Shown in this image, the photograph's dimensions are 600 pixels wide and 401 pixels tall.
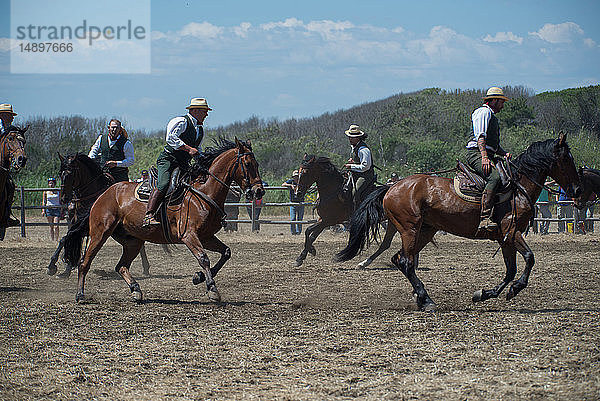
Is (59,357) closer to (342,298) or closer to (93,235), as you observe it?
(93,235)

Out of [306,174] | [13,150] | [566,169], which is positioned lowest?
[306,174]

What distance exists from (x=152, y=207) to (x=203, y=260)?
99cm

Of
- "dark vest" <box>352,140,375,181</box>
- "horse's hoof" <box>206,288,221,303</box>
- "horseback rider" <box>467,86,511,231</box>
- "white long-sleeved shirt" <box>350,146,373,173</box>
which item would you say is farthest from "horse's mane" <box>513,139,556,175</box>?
"dark vest" <box>352,140,375,181</box>

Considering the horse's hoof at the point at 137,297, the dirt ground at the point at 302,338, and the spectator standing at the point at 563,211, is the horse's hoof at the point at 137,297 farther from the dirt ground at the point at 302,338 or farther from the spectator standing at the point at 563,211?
the spectator standing at the point at 563,211

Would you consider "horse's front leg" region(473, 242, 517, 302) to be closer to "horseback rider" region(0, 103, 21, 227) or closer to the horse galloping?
the horse galloping

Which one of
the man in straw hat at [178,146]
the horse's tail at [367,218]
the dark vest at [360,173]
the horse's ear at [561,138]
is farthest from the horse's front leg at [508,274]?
the dark vest at [360,173]

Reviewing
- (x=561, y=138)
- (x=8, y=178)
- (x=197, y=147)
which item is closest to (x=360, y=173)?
(x=197, y=147)

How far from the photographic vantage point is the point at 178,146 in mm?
8820

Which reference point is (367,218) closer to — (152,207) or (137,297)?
(152,207)

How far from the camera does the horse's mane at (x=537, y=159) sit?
27.3ft

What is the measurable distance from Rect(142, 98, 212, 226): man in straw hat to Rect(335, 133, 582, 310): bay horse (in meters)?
2.61

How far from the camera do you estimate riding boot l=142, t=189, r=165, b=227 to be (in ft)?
29.0

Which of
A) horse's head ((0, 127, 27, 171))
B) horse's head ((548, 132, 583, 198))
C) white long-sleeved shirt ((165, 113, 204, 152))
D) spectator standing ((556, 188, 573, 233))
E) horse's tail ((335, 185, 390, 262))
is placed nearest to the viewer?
horse's head ((548, 132, 583, 198))

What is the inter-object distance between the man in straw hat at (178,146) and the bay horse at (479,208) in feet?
8.55
